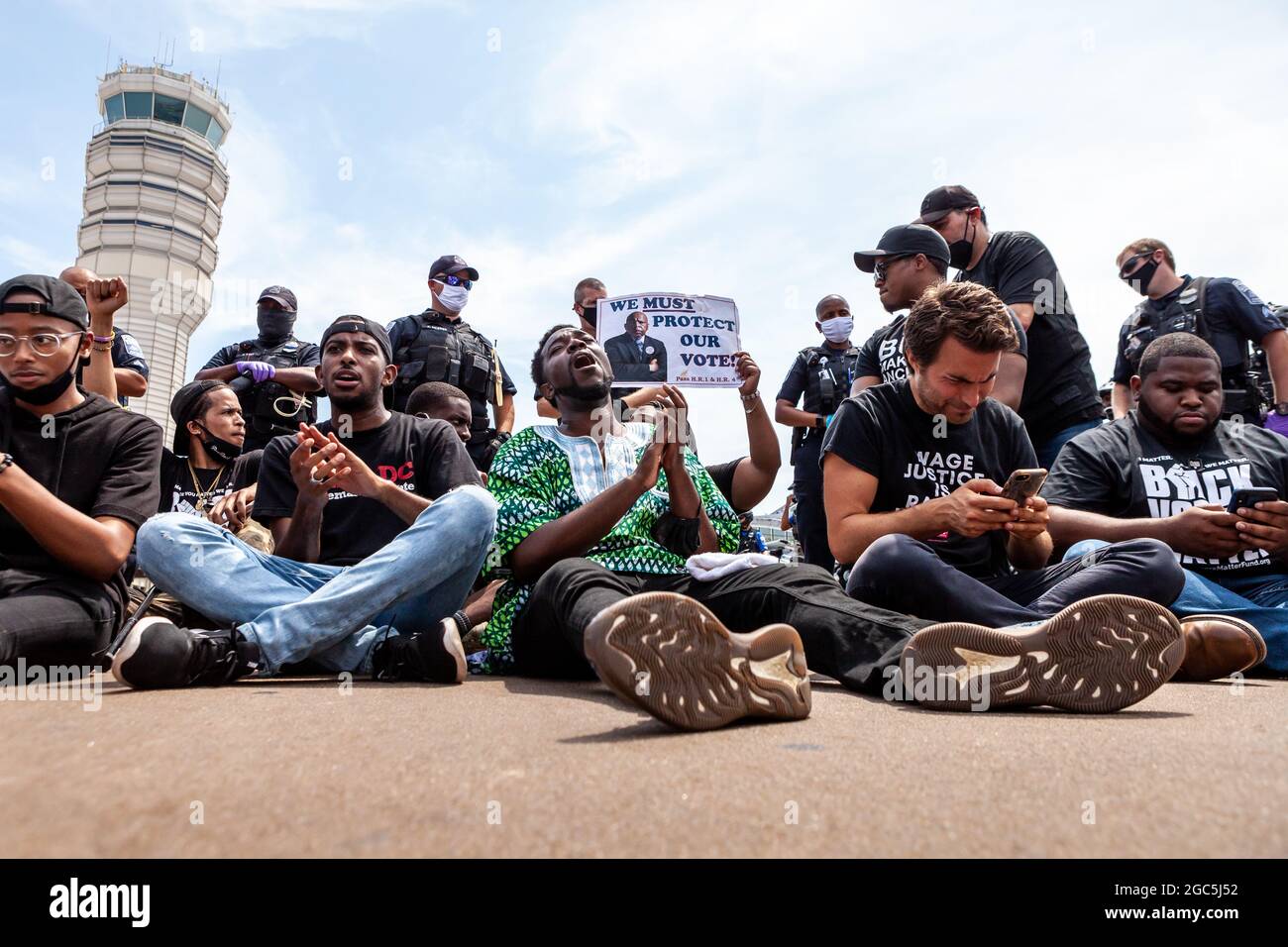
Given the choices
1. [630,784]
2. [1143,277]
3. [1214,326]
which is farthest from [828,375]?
[630,784]

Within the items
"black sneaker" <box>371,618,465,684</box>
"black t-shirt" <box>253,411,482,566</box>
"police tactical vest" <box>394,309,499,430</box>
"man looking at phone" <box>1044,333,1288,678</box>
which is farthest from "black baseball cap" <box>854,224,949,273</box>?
"police tactical vest" <box>394,309,499,430</box>

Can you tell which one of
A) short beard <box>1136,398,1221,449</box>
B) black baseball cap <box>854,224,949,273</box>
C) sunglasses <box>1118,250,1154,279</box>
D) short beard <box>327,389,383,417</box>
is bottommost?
short beard <box>1136,398,1221,449</box>

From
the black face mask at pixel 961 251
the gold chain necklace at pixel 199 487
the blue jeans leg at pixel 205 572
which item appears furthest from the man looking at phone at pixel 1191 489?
the gold chain necklace at pixel 199 487

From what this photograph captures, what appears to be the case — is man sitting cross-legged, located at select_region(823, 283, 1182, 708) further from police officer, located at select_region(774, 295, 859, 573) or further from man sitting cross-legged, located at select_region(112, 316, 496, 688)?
police officer, located at select_region(774, 295, 859, 573)

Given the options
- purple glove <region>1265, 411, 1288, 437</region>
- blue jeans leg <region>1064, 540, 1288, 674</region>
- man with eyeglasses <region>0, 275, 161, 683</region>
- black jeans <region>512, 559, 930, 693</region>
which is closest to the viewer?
black jeans <region>512, 559, 930, 693</region>

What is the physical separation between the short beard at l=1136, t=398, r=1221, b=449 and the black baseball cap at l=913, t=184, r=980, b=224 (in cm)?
133

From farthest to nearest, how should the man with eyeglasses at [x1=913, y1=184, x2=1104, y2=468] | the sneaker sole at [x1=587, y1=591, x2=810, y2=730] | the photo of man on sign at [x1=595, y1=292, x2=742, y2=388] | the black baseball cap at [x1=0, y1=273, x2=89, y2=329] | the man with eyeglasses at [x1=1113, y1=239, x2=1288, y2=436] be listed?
1. the photo of man on sign at [x1=595, y1=292, x2=742, y2=388]
2. the man with eyeglasses at [x1=1113, y1=239, x2=1288, y2=436]
3. the man with eyeglasses at [x1=913, y1=184, x2=1104, y2=468]
4. the black baseball cap at [x1=0, y1=273, x2=89, y2=329]
5. the sneaker sole at [x1=587, y1=591, x2=810, y2=730]

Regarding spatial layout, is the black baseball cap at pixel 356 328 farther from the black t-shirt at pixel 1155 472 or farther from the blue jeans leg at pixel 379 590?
the black t-shirt at pixel 1155 472

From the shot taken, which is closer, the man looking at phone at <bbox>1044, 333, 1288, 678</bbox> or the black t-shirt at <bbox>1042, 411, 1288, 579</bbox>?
the man looking at phone at <bbox>1044, 333, 1288, 678</bbox>

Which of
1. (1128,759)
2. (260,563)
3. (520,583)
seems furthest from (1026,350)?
(260,563)

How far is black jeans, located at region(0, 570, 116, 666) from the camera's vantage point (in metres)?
2.38

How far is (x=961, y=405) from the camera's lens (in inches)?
113

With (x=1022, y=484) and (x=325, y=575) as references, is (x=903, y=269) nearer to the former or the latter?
(x=1022, y=484)

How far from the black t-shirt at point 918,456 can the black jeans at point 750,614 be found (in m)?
0.52
